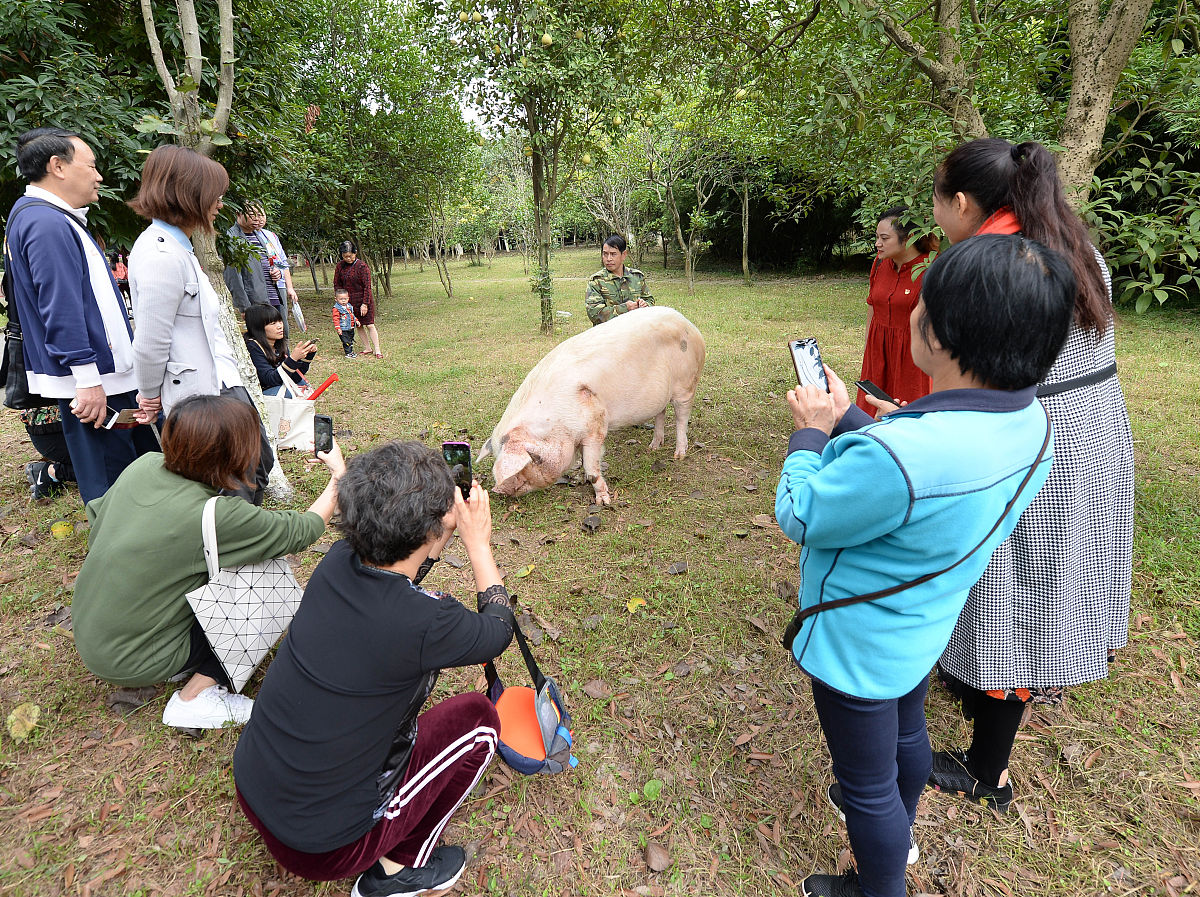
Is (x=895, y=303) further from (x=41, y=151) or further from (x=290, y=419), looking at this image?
(x=41, y=151)

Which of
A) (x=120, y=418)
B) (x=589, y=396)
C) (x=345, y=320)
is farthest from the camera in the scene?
(x=345, y=320)

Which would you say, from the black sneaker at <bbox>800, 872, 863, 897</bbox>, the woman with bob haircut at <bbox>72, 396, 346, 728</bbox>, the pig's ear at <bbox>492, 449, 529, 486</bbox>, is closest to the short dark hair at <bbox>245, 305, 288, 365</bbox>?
the pig's ear at <bbox>492, 449, 529, 486</bbox>

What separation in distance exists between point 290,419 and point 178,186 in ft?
7.54

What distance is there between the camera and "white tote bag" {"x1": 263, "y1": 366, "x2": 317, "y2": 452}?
5337 millimetres

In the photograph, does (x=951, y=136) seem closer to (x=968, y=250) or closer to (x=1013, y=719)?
(x=968, y=250)

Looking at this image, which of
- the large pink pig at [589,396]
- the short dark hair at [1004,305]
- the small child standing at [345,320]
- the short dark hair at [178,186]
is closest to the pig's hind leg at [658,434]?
the large pink pig at [589,396]

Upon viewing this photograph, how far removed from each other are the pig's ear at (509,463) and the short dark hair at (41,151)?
3300 millimetres

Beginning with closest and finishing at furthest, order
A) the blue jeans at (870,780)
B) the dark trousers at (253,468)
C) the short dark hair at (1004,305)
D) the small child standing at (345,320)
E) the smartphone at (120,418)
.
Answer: the short dark hair at (1004,305) → the blue jeans at (870,780) → the dark trousers at (253,468) → the smartphone at (120,418) → the small child standing at (345,320)

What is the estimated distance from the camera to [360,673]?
185 cm

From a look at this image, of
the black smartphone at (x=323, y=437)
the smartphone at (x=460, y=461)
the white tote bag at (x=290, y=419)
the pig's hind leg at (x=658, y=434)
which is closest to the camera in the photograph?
the smartphone at (x=460, y=461)

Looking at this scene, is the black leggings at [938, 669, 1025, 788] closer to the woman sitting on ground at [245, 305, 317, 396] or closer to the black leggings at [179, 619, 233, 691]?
the black leggings at [179, 619, 233, 691]

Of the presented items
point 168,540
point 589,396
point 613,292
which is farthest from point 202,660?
point 613,292

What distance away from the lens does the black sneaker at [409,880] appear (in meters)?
2.25

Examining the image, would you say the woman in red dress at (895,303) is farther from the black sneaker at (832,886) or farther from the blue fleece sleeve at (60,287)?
the blue fleece sleeve at (60,287)
